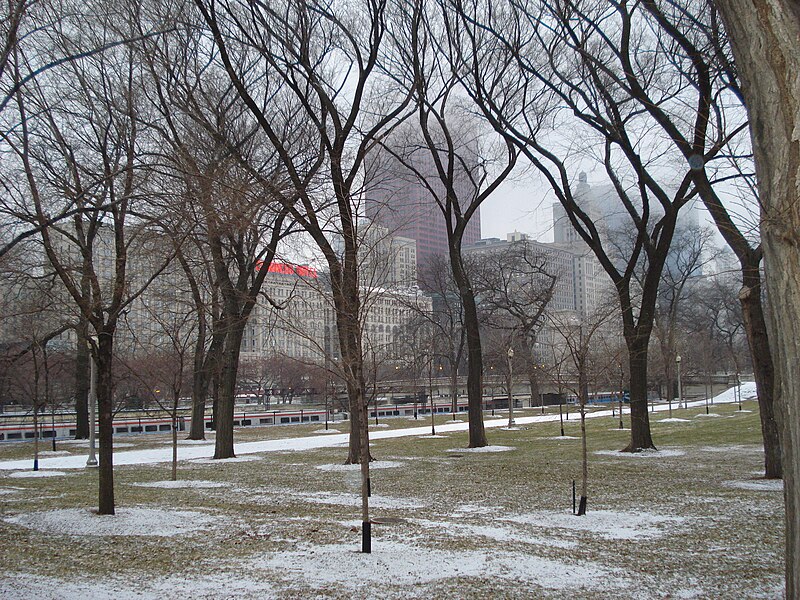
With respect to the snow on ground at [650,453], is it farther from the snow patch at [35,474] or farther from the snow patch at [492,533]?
the snow patch at [35,474]

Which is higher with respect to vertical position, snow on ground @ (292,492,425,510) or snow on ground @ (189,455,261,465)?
snow on ground @ (292,492,425,510)

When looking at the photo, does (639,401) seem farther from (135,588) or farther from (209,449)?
(135,588)

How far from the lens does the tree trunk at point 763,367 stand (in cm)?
1377

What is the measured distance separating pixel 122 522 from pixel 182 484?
5.36 metres

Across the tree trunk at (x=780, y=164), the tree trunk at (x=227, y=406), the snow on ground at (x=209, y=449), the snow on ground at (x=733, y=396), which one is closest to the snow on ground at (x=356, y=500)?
the tree trunk at (x=780, y=164)

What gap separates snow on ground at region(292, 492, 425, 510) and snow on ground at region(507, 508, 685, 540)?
2.12 m

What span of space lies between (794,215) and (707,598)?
4.11 metres

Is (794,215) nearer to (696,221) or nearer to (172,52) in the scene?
(172,52)

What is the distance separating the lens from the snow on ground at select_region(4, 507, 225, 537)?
402 inches

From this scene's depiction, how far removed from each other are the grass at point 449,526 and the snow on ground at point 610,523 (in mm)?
81

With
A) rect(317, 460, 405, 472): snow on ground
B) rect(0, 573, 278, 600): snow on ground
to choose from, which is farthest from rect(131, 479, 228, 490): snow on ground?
rect(0, 573, 278, 600): snow on ground

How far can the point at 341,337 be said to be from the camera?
13695 mm

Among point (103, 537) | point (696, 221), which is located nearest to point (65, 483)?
point (103, 537)

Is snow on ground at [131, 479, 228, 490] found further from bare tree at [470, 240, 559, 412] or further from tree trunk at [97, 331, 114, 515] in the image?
bare tree at [470, 240, 559, 412]
